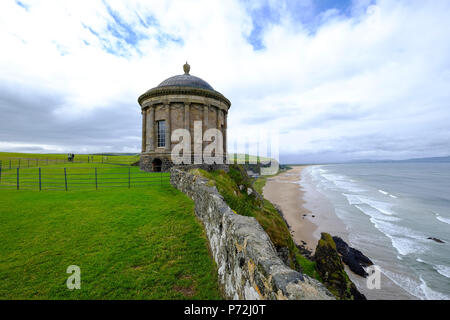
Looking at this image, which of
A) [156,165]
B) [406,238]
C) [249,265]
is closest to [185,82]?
[156,165]

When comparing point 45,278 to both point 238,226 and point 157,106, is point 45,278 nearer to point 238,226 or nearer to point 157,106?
point 238,226

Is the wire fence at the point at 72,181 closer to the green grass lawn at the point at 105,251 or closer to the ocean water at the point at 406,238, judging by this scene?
the green grass lawn at the point at 105,251

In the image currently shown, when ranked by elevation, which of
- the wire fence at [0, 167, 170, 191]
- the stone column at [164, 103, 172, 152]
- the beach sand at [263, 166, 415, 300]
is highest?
the stone column at [164, 103, 172, 152]

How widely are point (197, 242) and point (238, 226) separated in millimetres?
2526

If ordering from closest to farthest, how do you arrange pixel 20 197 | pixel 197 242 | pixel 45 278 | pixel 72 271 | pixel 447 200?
pixel 45 278 < pixel 72 271 < pixel 197 242 < pixel 20 197 < pixel 447 200

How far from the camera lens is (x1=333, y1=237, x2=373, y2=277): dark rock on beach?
44.0ft

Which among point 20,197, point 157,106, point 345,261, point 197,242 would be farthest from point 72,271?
point 157,106

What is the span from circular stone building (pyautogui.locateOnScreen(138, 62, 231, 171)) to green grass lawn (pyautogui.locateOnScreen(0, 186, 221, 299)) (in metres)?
12.1

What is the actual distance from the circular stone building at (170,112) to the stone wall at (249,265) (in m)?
16.2

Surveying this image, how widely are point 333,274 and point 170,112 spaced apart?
764 inches

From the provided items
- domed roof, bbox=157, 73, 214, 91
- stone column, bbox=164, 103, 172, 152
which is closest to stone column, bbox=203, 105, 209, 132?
domed roof, bbox=157, 73, 214, 91

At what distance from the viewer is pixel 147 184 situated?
13.8m

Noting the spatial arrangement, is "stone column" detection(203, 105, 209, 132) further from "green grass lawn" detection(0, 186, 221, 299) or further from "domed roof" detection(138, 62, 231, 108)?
"green grass lawn" detection(0, 186, 221, 299)

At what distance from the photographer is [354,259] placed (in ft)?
47.2
